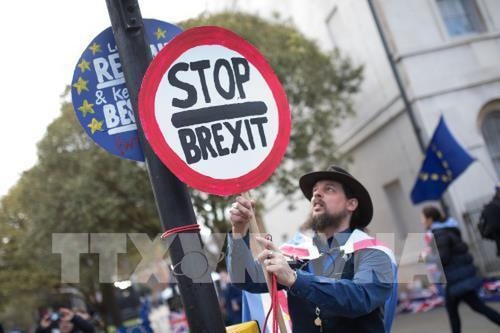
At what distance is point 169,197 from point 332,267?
934mm

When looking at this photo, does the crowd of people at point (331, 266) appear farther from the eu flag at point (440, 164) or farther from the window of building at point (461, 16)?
the window of building at point (461, 16)

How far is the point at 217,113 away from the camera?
2623mm

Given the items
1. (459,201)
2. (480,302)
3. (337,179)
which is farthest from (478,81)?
(337,179)

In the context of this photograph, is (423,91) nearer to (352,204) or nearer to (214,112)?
(352,204)

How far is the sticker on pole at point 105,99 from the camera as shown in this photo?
9.50ft

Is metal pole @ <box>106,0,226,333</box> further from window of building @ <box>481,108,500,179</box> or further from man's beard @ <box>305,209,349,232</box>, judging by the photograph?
window of building @ <box>481,108,500,179</box>

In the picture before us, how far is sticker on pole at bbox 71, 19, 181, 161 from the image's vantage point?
2896 millimetres

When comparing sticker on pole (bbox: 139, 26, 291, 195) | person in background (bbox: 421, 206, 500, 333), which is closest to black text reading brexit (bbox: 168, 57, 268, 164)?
sticker on pole (bbox: 139, 26, 291, 195)

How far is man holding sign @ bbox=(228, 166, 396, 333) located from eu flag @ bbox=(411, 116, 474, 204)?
7.58 metres

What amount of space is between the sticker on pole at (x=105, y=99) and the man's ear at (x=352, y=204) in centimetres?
123

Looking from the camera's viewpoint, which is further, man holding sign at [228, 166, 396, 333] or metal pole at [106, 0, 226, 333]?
metal pole at [106, 0, 226, 333]

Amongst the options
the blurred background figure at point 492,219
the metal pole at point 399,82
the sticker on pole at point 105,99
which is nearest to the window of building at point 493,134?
the metal pole at point 399,82

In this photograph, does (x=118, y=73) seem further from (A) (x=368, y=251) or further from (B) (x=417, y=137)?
(B) (x=417, y=137)

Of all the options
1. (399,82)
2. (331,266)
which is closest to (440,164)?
(399,82)
